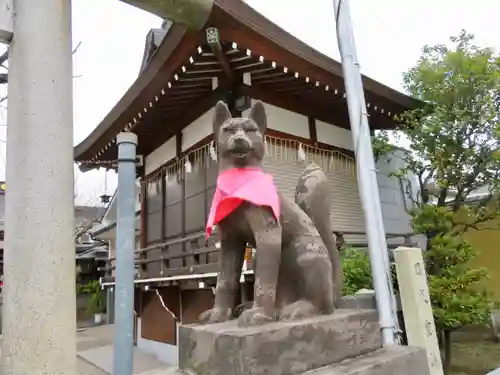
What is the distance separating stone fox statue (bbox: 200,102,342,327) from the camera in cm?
192

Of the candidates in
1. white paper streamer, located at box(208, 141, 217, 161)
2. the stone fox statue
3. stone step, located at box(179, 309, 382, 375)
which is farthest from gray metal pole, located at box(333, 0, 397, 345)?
white paper streamer, located at box(208, 141, 217, 161)

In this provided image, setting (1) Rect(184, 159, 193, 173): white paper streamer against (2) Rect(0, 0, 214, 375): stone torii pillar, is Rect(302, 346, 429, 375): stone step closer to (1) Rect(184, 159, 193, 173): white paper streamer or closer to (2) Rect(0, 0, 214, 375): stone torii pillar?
(2) Rect(0, 0, 214, 375): stone torii pillar

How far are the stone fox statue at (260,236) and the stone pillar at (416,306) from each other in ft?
6.54

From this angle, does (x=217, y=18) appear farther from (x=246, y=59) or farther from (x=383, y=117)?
(x=383, y=117)

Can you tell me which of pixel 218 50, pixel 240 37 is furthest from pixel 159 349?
pixel 240 37

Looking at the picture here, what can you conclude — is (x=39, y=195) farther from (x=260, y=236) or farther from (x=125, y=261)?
(x=260, y=236)

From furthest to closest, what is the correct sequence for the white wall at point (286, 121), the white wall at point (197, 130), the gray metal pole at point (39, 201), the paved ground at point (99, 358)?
the paved ground at point (99, 358) → the white wall at point (197, 130) → the white wall at point (286, 121) → the gray metal pole at point (39, 201)

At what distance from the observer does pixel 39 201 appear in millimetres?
1670

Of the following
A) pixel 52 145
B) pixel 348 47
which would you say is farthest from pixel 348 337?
pixel 348 47

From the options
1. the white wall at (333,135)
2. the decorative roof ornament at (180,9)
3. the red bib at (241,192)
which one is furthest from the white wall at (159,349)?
the decorative roof ornament at (180,9)

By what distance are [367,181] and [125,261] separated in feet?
8.67

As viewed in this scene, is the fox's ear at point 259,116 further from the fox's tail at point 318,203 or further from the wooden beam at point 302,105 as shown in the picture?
the wooden beam at point 302,105

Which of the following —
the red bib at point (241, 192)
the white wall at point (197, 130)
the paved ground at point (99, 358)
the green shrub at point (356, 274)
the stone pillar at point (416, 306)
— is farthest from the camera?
the paved ground at point (99, 358)

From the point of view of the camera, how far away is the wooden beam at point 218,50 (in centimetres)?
471
